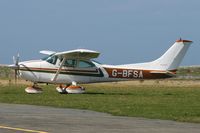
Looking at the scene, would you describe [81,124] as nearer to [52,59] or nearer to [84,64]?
[84,64]

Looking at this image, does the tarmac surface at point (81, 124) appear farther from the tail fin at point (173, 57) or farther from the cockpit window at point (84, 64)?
the tail fin at point (173, 57)

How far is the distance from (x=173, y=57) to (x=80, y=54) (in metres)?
6.90

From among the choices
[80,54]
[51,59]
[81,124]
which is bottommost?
[81,124]

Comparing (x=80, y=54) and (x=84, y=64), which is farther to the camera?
(x=84, y=64)

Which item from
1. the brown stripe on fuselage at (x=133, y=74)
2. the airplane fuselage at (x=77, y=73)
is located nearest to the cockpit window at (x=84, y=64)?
the airplane fuselage at (x=77, y=73)

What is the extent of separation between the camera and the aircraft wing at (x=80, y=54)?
35.9m

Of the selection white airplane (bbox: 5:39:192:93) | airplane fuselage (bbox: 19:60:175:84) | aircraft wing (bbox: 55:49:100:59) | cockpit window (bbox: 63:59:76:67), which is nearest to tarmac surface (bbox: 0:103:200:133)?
aircraft wing (bbox: 55:49:100:59)

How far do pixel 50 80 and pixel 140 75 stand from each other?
632 centimetres

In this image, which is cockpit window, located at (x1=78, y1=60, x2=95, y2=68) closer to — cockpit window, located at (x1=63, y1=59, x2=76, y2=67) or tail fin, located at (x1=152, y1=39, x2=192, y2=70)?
cockpit window, located at (x1=63, y1=59, x2=76, y2=67)

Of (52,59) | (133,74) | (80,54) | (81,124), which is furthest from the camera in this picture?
(133,74)

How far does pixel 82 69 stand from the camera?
3766 cm

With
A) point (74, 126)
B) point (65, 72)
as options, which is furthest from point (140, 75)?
point (74, 126)

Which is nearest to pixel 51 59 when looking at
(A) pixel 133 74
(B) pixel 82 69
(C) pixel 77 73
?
(C) pixel 77 73

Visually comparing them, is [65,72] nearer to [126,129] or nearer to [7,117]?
[7,117]
